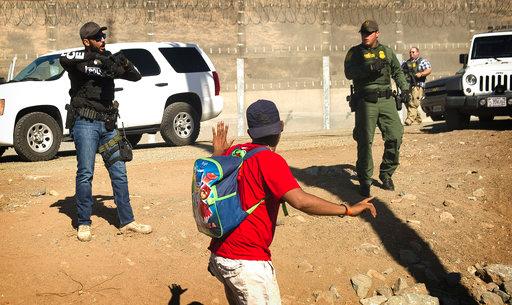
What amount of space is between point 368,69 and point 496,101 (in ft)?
19.9

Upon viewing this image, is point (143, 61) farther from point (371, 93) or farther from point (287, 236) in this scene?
point (287, 236)

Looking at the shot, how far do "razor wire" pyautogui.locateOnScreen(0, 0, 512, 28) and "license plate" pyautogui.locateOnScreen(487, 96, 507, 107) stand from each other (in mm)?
6743

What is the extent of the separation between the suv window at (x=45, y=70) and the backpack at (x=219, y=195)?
8.87 m

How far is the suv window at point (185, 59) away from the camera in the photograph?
1395 centimetres

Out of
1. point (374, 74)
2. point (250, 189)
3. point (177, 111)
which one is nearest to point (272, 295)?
point (250, 189)

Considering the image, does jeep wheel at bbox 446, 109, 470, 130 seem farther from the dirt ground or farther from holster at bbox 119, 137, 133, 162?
holster at bbox 119, 137, 133, 162

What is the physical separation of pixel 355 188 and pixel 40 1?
11.6 m

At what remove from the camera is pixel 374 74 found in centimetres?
873

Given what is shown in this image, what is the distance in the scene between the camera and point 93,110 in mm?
7297

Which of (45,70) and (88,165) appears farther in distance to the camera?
(45,70)

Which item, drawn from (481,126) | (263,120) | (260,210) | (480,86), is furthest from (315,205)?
(481,126)

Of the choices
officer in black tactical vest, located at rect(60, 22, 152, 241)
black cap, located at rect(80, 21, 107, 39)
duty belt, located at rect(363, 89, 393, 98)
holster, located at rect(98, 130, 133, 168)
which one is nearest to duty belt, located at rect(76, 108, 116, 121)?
officer in black tactical vest, located at rect(60, 22, 152, 241)

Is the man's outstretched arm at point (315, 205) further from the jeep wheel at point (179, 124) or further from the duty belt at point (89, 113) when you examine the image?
the jeep wheel at point (179, 124)

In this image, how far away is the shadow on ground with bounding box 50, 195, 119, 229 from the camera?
328 inches
